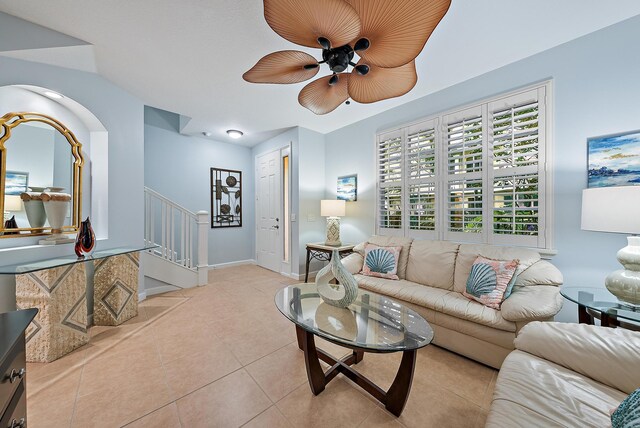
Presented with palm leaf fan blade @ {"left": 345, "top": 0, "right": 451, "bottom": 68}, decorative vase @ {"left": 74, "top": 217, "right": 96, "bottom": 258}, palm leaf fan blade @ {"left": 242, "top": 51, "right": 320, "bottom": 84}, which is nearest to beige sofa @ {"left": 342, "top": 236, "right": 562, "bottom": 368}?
palm leaf fan blade @ {"left": 345, "top": 0, "right": 451, "bottom": 68}

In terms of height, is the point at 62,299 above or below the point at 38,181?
below

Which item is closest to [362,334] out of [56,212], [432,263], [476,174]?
[432,263]

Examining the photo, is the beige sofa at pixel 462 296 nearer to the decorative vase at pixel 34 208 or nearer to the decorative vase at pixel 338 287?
the decorative vase at pixel 338 287

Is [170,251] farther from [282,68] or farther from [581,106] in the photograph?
[581,106]

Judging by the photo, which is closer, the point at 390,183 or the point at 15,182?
the point at 15,182

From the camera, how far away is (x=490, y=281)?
200cm

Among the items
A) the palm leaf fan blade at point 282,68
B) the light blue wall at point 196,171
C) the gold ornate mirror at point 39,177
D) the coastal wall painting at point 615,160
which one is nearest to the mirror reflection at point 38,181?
the gold ornate mirror at point 39,177

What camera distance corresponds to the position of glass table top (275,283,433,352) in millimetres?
1299

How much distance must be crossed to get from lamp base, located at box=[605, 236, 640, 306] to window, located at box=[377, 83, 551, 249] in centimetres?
61

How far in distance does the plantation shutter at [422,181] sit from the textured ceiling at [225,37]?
1.72 feet

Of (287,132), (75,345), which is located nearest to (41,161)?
(75,345)

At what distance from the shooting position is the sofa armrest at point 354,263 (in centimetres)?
291

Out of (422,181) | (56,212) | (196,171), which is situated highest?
(196,171)

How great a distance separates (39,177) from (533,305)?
167 inches
